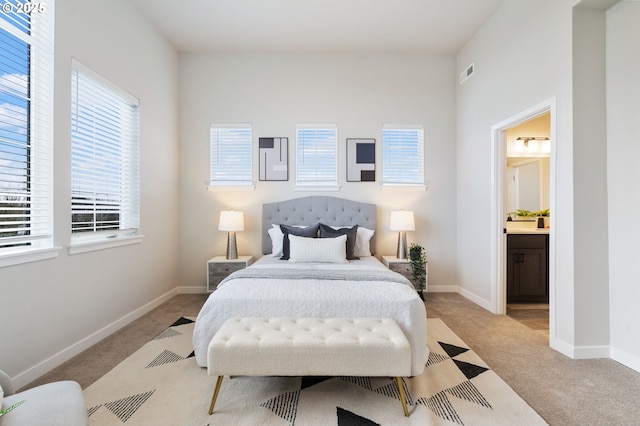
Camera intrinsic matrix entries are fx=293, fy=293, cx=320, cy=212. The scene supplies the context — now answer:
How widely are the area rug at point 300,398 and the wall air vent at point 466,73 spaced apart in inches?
136

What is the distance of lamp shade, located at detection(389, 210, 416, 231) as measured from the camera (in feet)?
12.5

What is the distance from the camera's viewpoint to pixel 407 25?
350cm

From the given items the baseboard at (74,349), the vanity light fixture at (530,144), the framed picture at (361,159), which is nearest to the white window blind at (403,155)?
the framed picture at (361,159)

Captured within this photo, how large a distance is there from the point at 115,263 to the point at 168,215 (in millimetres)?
1112

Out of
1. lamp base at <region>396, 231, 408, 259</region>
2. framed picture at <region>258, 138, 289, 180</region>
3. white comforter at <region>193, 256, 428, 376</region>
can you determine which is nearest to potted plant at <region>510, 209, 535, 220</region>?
lamp base at <region>396, 231, 408, 259</region>

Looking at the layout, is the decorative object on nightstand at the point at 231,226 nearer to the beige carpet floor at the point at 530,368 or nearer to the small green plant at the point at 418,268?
the beige carpet floor at the point at 530,368

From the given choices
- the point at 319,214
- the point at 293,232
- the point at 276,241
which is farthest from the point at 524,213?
the point at 276,241

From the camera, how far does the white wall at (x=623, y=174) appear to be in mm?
2152

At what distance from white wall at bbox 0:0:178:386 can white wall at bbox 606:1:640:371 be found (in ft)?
14.0

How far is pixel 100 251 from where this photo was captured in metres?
2.66

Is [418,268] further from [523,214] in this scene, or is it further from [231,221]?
[231,221]

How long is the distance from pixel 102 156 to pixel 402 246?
345cm

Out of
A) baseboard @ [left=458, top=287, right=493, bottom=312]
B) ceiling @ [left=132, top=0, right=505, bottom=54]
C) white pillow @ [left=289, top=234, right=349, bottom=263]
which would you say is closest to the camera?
ceiling @ [left=132, top=0, right=505, bottom=54]

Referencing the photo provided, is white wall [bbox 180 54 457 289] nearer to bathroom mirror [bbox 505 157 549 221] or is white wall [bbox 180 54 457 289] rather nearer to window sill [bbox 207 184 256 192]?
window sill [bbox 207 184 256 192]
